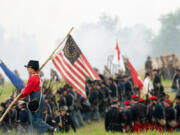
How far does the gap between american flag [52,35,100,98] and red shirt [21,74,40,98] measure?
10.8 feet

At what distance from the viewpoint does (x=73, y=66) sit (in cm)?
1150

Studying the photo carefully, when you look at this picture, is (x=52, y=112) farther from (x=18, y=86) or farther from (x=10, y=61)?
(x=10, y=61)

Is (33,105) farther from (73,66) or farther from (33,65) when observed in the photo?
(73,66)

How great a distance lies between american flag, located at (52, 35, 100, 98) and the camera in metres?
11.3

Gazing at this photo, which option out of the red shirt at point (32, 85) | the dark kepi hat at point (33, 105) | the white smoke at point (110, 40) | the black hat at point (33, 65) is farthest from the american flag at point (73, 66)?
the white smoke at point (110, 40)

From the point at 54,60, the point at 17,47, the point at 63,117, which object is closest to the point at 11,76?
the point at 54,60

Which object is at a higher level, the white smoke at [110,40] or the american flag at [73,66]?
the white smoke at [110,40]

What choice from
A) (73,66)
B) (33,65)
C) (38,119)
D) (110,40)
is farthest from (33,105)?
(110,40)

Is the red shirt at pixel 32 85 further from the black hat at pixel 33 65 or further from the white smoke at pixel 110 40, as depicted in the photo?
the white smoke at pixel 110 40

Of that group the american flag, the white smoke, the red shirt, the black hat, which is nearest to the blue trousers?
the red shirt

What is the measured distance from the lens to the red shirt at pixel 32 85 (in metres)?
7.78

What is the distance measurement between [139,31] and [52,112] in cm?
9235

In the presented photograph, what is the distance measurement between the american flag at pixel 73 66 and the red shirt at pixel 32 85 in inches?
129

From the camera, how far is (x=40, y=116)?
26.5ft
